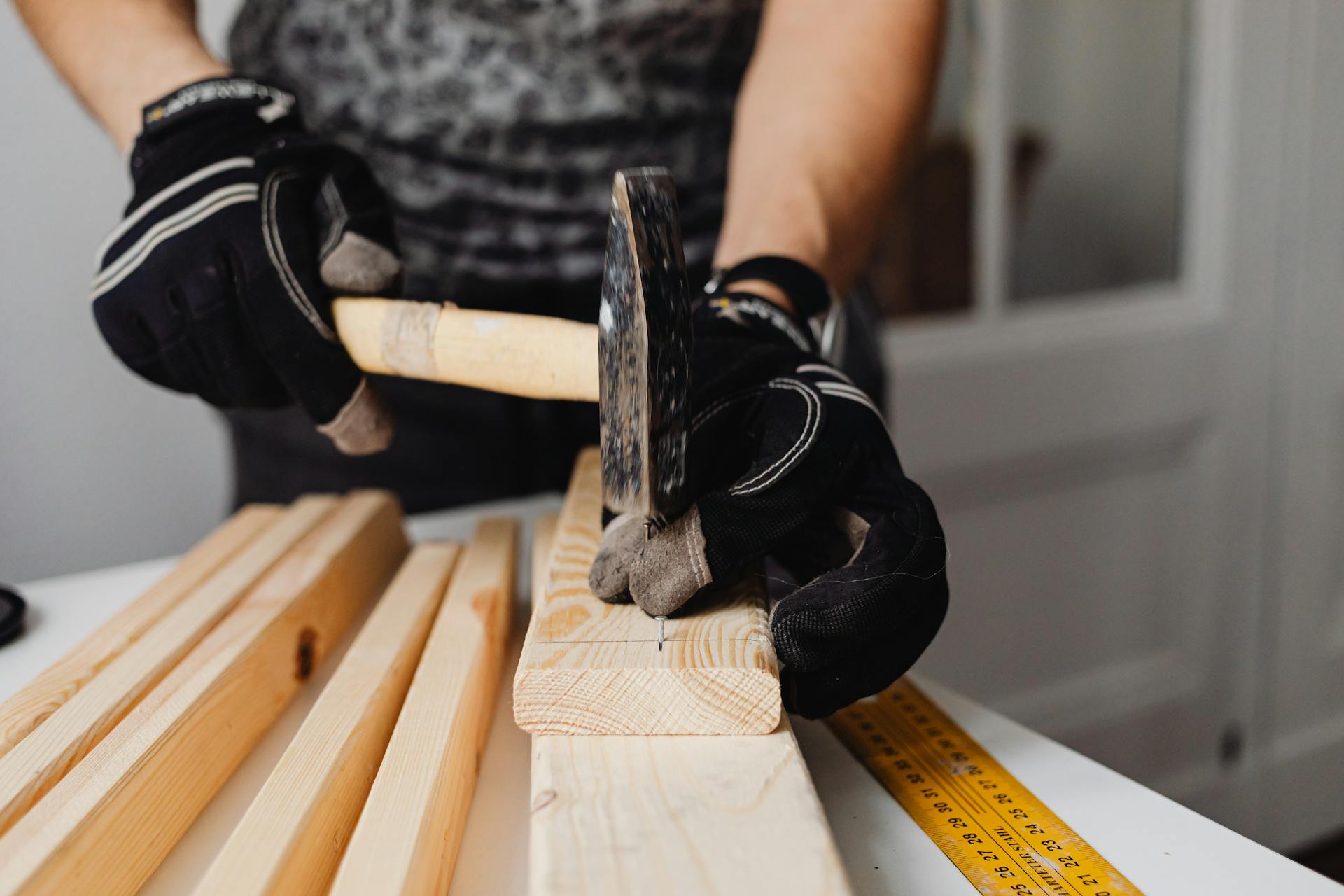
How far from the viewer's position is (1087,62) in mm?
2354

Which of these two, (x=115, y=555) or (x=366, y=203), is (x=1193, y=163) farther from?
(x=115, y=555)

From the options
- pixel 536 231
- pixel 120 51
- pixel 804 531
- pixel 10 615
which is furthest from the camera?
pixel 536 231

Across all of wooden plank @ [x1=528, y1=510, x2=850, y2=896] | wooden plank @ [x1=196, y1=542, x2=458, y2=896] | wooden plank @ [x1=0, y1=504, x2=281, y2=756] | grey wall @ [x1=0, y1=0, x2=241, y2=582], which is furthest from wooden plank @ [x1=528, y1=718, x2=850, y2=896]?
grey wall @ [x1=0, y1=0, x2=241, y2=582]

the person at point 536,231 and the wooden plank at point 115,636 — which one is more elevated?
the person at point 536,231

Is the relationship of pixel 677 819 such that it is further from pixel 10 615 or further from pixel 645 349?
pixel 10 615

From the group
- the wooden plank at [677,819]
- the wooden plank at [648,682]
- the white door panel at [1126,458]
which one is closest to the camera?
the wooden plank at [677,819]

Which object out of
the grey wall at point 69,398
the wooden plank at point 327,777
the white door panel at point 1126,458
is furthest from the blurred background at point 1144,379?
the wooden plank at point 327,777

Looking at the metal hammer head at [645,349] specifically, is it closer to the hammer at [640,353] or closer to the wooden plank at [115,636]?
the hammer at [640,353]

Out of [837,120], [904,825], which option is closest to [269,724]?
[904,825]

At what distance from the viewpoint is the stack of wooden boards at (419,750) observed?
49 cm

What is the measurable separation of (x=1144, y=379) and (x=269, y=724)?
205 centimetres

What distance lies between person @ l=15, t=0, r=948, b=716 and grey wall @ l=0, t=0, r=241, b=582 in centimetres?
44

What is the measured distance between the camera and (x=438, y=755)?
0.59 metres

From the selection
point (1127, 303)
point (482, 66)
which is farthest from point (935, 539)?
point (1127, 303)
